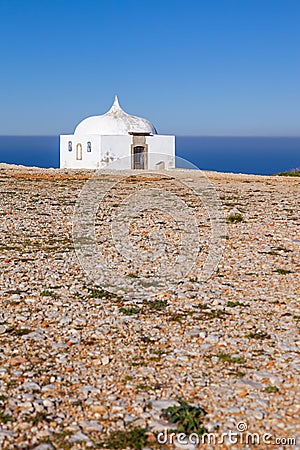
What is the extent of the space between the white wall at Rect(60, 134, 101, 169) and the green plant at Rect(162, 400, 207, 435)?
35.3m

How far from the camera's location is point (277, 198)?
2217 cm

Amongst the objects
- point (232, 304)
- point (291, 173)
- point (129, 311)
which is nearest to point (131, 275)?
point (129, 311)

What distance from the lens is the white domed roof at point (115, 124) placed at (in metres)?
41.2

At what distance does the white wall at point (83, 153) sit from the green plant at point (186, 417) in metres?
35.3

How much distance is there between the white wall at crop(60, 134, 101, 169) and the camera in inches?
1586

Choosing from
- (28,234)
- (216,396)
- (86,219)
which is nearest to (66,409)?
(216,396)

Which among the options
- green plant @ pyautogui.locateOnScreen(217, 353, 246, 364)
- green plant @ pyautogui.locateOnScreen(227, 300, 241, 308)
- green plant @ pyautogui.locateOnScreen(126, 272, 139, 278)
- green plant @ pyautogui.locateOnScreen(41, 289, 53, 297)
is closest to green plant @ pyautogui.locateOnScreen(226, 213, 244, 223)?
green plant @ pyautogui.locateOnScreen(126, 272, 139, 278)

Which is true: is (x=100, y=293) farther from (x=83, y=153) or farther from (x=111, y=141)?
(x=83, y=153)

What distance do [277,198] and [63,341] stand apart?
53.4 ft

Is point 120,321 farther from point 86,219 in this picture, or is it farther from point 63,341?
point 86,219

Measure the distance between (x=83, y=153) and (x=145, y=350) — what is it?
35.6m

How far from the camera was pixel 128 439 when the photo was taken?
4.95 metres

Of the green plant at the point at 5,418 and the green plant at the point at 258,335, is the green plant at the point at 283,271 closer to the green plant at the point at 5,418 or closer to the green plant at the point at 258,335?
the green plant at the point at 258,335

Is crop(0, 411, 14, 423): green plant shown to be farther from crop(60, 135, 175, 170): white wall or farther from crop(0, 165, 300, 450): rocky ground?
crop(60, 135, 175, 170): white wall
